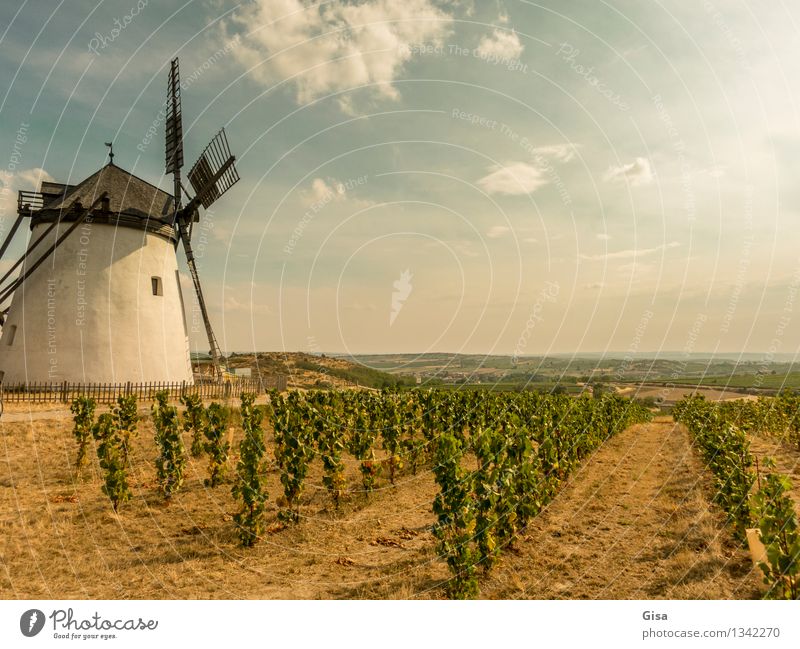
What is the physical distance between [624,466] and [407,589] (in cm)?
1965

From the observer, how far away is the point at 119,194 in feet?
112

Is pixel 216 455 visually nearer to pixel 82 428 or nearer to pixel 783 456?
pixel 82 428

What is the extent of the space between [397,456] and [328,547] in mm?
6661

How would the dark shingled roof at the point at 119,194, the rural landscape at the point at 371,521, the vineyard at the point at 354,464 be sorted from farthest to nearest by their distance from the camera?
the dark shingled roof at the point at 119,194 < the vineyard at the point at 354,464 < the rural landscape at the point at 371,521

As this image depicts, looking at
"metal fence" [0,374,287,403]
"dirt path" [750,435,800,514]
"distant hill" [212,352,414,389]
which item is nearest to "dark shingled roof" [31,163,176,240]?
"metal fence" [0,374,287,403]

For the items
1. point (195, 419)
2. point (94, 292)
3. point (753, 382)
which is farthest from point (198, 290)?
point (753, 382)

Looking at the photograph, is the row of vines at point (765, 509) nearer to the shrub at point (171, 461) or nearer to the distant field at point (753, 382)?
the shrub at point (171, 461)

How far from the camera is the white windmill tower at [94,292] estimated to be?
31109 millimetres

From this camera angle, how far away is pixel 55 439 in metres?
22.3

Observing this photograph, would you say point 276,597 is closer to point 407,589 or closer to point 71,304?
point 407,589

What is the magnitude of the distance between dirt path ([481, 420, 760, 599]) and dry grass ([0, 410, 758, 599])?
46 mm

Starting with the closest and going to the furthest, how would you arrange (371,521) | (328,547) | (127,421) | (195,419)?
(328,547) → (371,521) → (127,421) → (195,419)

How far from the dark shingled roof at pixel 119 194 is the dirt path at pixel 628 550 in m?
34.7

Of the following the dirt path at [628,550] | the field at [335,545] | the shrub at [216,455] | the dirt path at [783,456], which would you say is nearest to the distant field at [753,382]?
the dirt path at [783,456]
